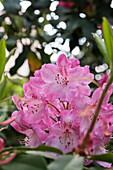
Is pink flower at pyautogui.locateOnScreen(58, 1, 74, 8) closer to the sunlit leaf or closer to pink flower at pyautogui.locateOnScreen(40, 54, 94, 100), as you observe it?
the sunlit leaf

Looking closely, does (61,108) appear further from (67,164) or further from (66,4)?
(66,4)

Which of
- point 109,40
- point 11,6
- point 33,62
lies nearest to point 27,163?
point 109,40

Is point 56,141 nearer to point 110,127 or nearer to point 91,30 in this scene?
point 110,127

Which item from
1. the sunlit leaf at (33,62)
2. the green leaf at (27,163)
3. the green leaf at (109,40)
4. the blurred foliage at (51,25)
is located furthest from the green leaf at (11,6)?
the green leaf at (27,163)

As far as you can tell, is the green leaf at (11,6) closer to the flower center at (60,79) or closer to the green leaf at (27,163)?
the flower center at (60,79)

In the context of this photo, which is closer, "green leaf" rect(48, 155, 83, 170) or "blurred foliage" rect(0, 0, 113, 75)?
"green leaf" rect(48, 155, 83, 170)

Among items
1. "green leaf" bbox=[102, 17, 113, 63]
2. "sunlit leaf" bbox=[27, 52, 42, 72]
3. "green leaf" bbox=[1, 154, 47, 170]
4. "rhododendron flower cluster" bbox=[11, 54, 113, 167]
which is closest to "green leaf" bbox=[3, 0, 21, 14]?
"sunlit leaf" bbox=[27, 52, 42, 72]
